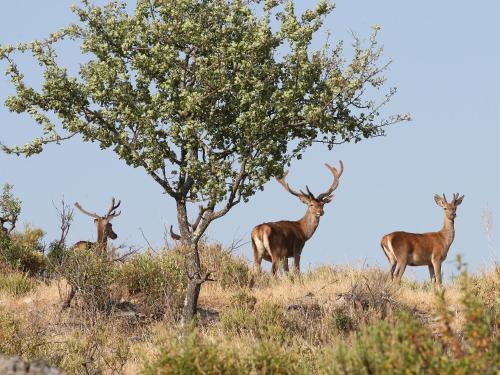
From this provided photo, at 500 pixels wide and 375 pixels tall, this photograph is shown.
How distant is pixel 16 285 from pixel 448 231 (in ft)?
34.2

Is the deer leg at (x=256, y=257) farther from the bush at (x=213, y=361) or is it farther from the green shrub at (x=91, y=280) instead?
the bush at (x=213, y=361)

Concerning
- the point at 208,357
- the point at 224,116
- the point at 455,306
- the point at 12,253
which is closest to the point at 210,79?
the point at 224,116

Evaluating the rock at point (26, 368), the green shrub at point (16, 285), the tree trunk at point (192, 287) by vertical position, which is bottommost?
the rock at point (26, 368)

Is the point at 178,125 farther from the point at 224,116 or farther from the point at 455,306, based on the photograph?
the point at 455,306

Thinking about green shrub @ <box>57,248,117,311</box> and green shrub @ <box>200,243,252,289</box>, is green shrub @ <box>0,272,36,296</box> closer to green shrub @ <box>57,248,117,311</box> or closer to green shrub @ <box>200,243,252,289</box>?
green shrub @ <box>57,248,117,311</box>

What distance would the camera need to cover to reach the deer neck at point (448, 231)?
80.7 ft

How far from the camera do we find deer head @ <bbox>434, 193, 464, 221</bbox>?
24969mm

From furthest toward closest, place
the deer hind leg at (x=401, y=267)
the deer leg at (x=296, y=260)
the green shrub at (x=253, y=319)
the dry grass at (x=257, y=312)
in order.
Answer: the deer hind leg at (x=401, y=267), the deer leg at (x=296, y=260), the green shrub at (x=253, y=319), the dry grass at (x=257, y=312)

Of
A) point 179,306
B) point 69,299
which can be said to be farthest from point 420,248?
point 69,299

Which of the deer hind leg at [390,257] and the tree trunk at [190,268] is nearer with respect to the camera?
the tree trunk at [190,268]

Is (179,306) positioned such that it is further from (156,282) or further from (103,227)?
(103,227)

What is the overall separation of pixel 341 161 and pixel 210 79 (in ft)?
26.9

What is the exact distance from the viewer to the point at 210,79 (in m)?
16.6

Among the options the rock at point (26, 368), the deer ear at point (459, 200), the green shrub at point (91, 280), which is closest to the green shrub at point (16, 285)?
the green shrub at point (91, 280)
